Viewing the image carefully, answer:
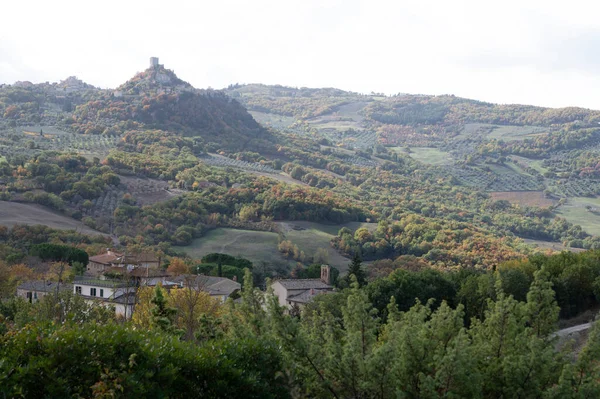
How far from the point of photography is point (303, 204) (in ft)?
350

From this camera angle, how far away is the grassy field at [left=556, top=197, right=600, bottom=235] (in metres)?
141

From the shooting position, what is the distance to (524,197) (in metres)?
169

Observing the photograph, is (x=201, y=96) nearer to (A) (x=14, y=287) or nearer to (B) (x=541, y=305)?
(A) (x=14, y=287)

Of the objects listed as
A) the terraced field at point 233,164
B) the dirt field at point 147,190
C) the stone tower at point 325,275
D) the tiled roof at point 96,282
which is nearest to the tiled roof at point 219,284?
the tiled roof at point 96,282

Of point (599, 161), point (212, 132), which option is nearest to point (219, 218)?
point (212, 132)

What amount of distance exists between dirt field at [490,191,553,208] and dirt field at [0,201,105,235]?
106m

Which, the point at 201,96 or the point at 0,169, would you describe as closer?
the point at 0,169

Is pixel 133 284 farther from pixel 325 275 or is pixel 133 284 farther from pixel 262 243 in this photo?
pixel 262 243

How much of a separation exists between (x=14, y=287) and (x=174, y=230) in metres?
43.8

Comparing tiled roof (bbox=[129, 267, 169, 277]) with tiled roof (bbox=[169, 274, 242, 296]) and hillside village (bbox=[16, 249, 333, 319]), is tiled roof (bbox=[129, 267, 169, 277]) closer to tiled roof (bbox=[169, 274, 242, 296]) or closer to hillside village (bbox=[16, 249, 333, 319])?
hillside village (bbox=[16, 249, 333, 319])

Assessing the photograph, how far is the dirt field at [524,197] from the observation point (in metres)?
162

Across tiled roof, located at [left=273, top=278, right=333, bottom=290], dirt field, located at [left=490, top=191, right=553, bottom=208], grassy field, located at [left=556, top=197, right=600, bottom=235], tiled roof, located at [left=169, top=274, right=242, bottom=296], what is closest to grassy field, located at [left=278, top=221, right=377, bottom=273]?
tiled roof, located at [left=273, top=278, right=333, bottom=290]

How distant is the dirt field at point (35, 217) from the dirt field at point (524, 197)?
347ft

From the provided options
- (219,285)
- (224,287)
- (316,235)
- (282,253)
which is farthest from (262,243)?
(224,287)
